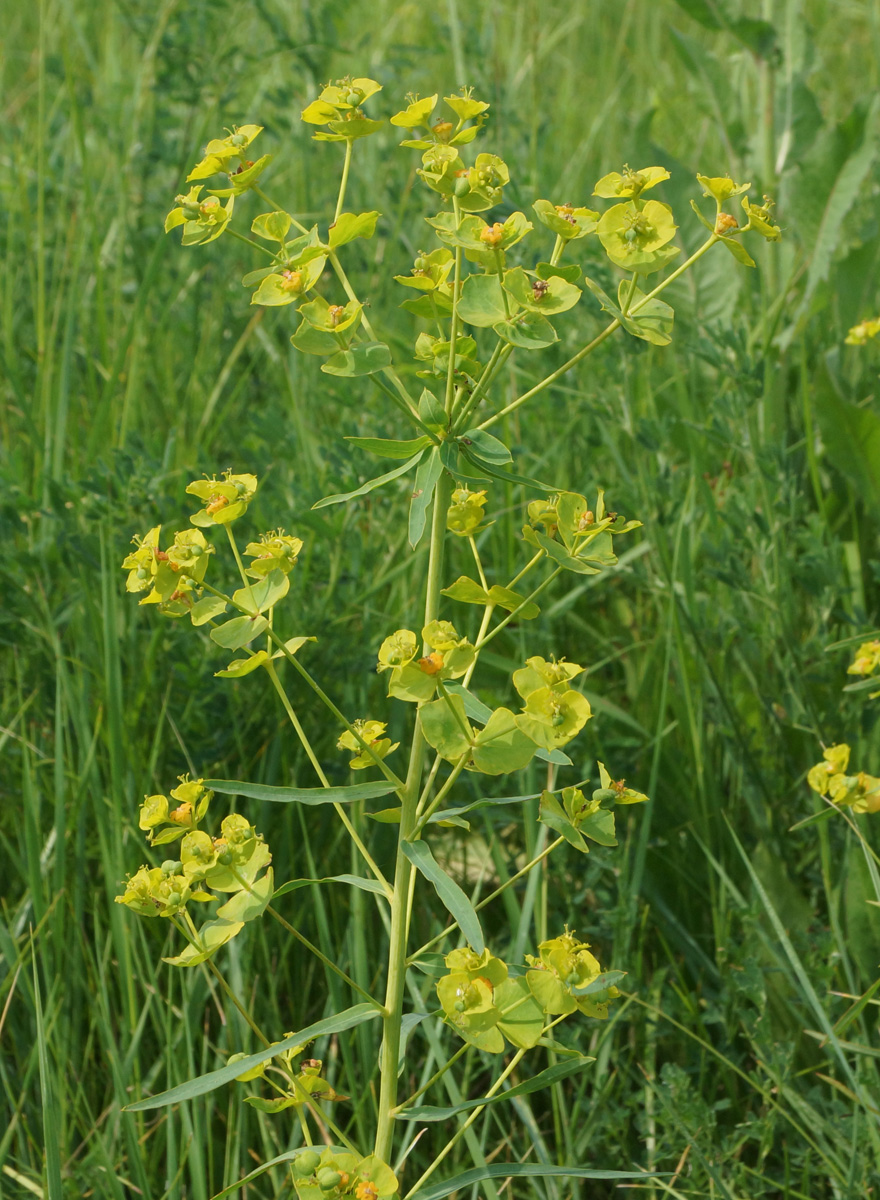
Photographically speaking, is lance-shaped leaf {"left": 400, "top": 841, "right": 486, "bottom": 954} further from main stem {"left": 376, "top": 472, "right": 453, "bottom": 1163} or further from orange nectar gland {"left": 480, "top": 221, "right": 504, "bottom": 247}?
orange nectar gland {"left": 480, "top": 221, "right": 504, "bottom": 247}

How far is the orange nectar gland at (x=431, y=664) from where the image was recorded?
3.17 ft

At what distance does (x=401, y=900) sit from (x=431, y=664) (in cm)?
27

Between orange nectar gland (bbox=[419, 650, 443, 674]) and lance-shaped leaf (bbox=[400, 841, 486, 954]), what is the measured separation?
171 mm

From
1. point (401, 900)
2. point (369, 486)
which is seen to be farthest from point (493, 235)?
point (401, 900)

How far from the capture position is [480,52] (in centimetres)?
291

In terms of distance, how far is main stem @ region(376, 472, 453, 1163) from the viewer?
1.08 meters

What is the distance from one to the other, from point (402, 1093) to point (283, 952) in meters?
0.26

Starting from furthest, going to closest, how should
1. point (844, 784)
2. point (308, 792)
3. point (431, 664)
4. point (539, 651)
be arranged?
point (539, 651) < point (844, 784) < point (308, 792) < point (431, 664)

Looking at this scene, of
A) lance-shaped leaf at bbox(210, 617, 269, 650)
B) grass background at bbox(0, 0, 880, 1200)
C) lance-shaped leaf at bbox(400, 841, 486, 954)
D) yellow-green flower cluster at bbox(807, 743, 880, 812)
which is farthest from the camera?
grass background at bbox(0, 0, 880, 1200)

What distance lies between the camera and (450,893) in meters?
0.99

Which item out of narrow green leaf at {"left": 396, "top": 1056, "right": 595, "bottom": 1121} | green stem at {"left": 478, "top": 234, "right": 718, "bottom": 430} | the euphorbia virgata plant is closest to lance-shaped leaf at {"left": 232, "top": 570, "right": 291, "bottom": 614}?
the euphorbia virgata plant

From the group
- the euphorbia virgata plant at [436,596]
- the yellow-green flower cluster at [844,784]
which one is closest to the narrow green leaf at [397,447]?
the euphorbia virgata plant at [436,596]

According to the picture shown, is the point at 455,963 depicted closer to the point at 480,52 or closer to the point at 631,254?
the point at 631,254

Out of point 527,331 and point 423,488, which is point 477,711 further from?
point 527,331
